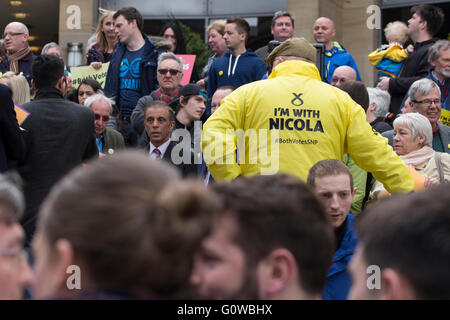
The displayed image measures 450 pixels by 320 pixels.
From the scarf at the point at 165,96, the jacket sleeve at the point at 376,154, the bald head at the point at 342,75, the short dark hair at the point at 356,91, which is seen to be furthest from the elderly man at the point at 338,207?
the scarf at the point at 165,96

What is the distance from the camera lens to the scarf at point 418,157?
589cm

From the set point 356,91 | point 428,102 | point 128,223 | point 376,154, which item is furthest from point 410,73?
point 128,223

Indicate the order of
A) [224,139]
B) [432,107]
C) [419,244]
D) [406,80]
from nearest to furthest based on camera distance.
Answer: [419,244], [224,139], [432,107], [406,80]

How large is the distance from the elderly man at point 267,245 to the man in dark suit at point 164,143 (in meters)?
3.93

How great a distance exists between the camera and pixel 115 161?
1.79 meters

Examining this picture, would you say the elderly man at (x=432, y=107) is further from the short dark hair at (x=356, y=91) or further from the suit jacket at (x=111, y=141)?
the suit jacket at (x=111, y=141)

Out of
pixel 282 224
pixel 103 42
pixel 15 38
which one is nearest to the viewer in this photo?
pixel 282 224

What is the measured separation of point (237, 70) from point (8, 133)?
4.11m

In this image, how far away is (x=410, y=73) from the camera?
853 cm

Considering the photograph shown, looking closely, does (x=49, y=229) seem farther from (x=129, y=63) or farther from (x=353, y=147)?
(x=129, y=63)

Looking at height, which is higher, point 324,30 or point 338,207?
point 324,30

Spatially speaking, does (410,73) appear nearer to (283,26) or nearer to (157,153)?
(283,26)
